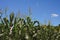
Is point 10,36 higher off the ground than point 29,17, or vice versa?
point 29,17

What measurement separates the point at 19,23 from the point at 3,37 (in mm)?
554

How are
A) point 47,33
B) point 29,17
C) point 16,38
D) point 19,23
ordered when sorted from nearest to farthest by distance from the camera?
point 16,38
point 19,23
point 29,17
point 47,33

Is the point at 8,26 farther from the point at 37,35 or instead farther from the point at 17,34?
Answer: the point at 37,35

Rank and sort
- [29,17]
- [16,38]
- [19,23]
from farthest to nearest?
1. [29,17]
2. [19,23]
3. [16,38]

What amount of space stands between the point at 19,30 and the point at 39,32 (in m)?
0.64

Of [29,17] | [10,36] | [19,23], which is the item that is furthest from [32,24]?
[10,36]

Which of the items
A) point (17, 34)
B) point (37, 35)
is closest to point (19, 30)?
point (17, 34)

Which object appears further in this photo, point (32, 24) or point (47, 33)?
point (47, 33)

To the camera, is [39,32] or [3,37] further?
[39,32]

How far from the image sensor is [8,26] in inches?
183

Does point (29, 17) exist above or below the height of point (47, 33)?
above

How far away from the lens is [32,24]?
5.16m

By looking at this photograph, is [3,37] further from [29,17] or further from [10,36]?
[29,17]

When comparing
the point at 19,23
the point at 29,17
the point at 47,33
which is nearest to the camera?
the point at 19,23
